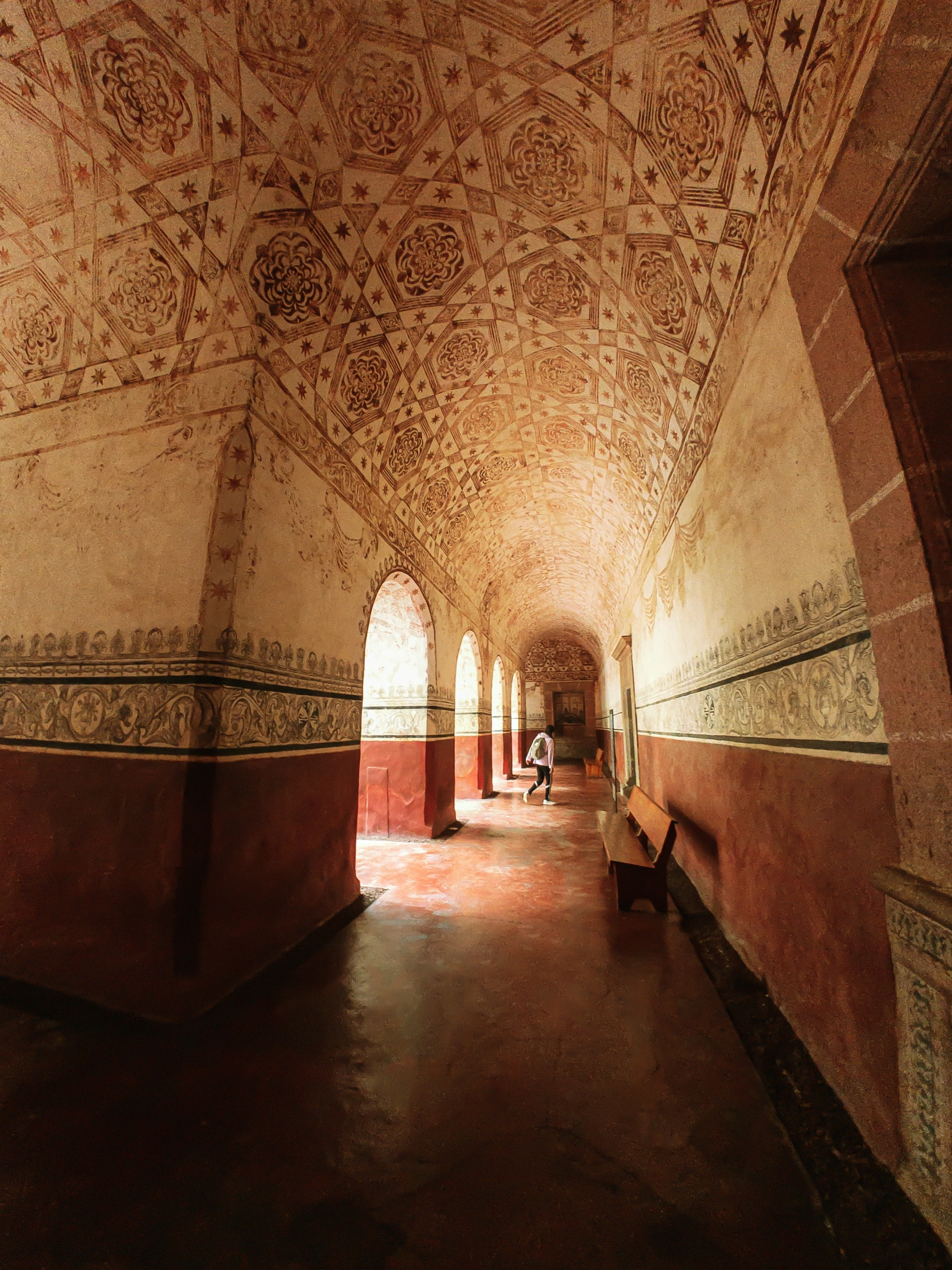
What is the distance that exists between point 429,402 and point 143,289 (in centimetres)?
214

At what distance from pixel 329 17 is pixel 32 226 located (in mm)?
2084

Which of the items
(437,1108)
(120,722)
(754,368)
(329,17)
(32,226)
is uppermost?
(329,17)

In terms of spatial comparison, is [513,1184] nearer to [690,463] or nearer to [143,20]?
[690,463]

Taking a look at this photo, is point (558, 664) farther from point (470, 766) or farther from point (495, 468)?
point (495, 468)

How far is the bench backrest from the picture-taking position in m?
3.61

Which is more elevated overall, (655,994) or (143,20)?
(143,20)

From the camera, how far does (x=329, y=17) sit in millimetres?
2301

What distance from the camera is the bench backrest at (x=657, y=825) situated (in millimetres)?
3611

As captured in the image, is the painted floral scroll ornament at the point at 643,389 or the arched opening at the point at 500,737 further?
the arched opening at the point at 500,737

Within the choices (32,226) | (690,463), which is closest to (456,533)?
(690,463)

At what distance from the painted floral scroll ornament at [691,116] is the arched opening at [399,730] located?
4243mm

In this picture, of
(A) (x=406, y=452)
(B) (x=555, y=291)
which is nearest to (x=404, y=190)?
(B) (x=555, y=291)

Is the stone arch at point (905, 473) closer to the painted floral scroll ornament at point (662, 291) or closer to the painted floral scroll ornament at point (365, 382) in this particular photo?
the painted floral scroll ornament at point (662, 291)

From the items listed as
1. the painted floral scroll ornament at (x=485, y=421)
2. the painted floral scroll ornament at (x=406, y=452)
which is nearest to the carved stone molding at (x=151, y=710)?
the painted floral scroll ornament at (x=406, y=452)
